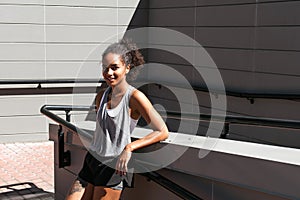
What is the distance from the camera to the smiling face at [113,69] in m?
2.77

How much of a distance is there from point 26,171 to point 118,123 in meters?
3.70

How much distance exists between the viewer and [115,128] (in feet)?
9.19

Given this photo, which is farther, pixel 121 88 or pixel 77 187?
pixel 77 187

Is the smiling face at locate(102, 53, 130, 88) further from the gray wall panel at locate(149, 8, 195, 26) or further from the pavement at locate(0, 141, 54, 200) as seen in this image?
the gray wall panel at locate(149, 8, 195, 26)

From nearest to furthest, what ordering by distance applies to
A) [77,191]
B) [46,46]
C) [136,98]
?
[136,98] < [77,191] < [46,46]

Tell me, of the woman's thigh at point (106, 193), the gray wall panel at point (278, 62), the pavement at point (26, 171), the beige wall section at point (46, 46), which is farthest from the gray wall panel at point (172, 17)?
the woman's thigh at point (106, 193)

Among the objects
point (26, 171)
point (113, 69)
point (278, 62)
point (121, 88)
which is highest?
point (113, 69)

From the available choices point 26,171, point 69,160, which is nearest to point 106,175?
point 69,160

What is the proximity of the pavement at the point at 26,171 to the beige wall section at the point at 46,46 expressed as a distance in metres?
0.53

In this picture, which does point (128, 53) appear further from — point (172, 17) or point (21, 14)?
point (172, 17)

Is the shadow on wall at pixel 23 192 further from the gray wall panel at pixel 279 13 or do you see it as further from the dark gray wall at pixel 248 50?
the gray wall panel at pixel 279 13

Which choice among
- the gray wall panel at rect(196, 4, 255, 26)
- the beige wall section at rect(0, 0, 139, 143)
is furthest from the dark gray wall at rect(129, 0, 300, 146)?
the beige wall section at rect(0, 0, 139, 143)

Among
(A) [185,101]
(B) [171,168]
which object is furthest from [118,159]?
(A) [185,101]

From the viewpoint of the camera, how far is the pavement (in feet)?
17.0
